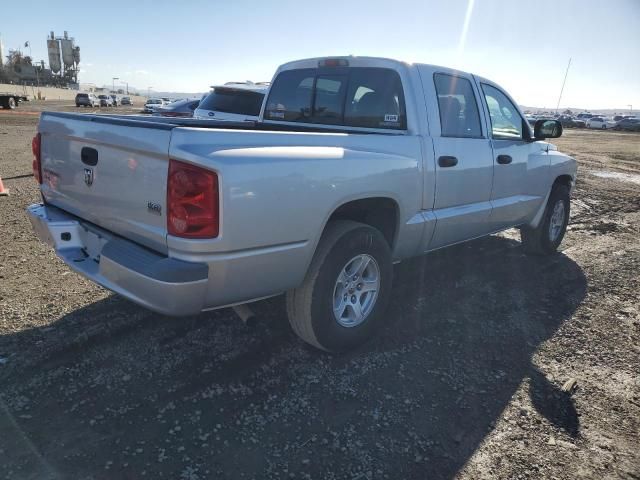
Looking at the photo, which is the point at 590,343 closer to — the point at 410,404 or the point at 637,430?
the point at 637,430

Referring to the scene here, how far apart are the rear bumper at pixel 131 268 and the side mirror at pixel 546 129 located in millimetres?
3976

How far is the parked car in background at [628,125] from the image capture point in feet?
170

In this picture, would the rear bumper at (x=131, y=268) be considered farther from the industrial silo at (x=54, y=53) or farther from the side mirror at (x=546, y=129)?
the industrial silo at (x=54, y=53)

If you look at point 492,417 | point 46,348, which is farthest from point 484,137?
point 46,348

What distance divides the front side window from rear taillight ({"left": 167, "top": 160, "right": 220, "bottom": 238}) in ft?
10.3

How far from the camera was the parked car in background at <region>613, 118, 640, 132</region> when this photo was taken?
170 feet

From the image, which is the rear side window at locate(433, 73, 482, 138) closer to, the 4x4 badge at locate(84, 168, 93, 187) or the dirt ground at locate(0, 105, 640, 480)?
the dirt ground at locate(0, 105, 640, 480)

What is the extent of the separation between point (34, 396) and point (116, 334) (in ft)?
2.47

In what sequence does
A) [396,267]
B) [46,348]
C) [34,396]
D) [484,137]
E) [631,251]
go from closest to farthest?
1. [34,396]
2. [46,348]
3. [484,137]
4. [396,267]
5. [631,251]

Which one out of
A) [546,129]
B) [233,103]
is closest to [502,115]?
[546,129]

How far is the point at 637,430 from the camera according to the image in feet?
9.02

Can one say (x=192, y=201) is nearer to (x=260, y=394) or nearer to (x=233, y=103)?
(x=260, y=394)

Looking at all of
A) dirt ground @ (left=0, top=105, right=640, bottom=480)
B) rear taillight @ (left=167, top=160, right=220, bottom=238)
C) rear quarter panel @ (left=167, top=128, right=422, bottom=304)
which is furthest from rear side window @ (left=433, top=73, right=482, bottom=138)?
rear taillight @ (left=167, top=160, right=220, bottom=238)

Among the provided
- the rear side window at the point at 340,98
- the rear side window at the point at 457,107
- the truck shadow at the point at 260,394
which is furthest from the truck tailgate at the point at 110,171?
the rear side window at the point at 457,107
